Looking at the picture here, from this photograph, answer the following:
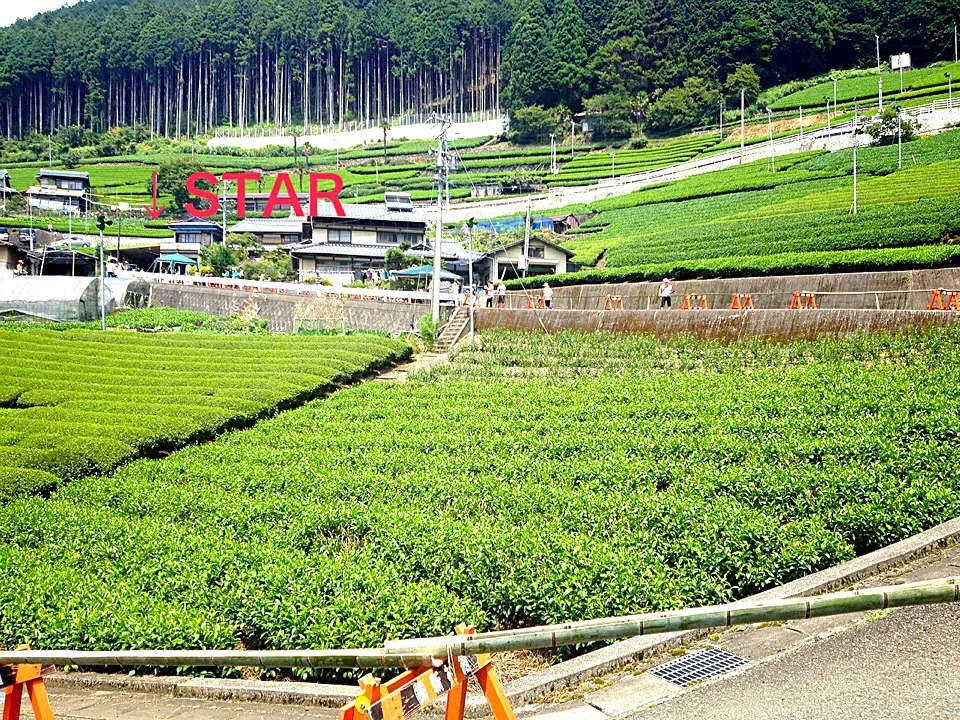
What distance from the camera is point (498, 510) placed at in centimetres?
1220

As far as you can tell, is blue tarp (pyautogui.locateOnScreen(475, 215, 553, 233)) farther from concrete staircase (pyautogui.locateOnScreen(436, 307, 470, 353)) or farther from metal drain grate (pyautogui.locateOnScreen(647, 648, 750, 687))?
metal drain grate (pyautogui.locateOnScreen(647, 648, 750, 687))

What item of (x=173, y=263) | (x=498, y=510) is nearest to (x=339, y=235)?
(x=173, y=263)

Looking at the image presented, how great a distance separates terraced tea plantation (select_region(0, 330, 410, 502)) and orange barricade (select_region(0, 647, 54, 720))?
11.0 meters

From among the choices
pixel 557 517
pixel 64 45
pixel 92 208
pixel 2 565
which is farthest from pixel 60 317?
pixel 64 45

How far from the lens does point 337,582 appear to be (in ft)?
31.4

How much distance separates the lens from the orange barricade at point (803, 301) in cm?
2416

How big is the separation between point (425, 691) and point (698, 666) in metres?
3.91

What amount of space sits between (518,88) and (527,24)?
957cm

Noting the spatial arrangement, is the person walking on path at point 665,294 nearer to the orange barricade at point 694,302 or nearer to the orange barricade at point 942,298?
the orange barricade at point 694,302

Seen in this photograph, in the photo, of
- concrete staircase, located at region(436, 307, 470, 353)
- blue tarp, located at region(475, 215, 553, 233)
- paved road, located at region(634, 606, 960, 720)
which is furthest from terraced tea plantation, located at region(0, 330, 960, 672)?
blue tarp, located at region(475, 215, 553, 233)

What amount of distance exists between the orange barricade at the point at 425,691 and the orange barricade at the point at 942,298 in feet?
63.9

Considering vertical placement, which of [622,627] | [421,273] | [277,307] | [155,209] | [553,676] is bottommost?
[553,676]

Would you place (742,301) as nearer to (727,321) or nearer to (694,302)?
(694,302)

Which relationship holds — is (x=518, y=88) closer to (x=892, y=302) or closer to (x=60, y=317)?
(x=60, y=317)
